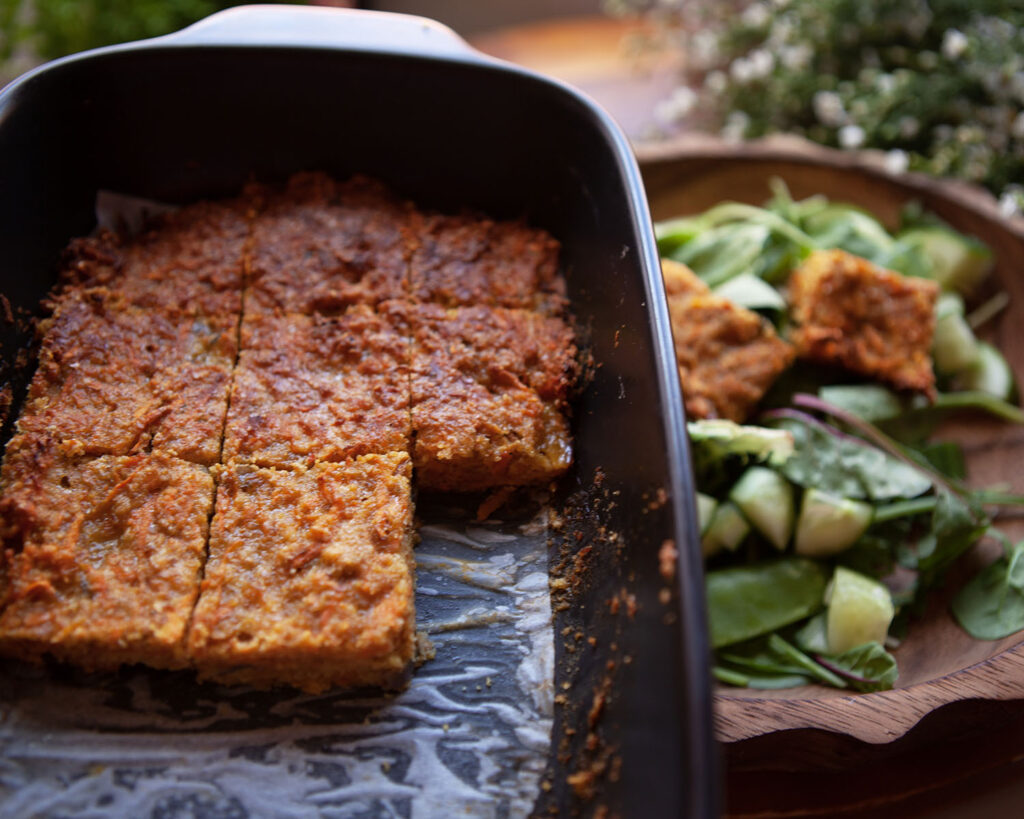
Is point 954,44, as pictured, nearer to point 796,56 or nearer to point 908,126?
point 908,126

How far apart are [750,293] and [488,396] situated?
41.7 inches

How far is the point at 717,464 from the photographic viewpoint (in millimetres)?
2422

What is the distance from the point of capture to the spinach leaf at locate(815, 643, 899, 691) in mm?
2104

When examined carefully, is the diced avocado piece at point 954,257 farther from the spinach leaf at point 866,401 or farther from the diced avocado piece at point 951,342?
the spinach leaf at point 866,401

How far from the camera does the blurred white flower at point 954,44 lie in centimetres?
312

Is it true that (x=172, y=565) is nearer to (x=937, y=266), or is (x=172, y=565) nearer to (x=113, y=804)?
(x=113, y=804)

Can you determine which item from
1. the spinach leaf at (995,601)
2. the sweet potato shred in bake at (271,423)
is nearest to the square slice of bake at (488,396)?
the sweet potato shred in bake at (271,423)

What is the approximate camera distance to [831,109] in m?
3.28

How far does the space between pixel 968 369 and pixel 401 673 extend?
6.92ft

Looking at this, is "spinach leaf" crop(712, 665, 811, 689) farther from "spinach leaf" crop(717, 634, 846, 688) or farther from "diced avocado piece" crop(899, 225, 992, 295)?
"diced avocado piece" crop(899, 225, 992, 295)

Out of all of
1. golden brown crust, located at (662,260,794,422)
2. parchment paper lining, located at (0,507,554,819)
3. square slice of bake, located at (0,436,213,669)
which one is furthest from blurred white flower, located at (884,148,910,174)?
square slice of bake, located at (0,436,213,669)

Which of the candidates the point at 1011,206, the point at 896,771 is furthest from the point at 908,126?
the point at 896,771

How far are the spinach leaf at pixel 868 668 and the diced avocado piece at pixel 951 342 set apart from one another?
1087 mm

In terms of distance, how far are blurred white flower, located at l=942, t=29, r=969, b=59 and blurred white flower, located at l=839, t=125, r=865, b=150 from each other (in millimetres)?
411
